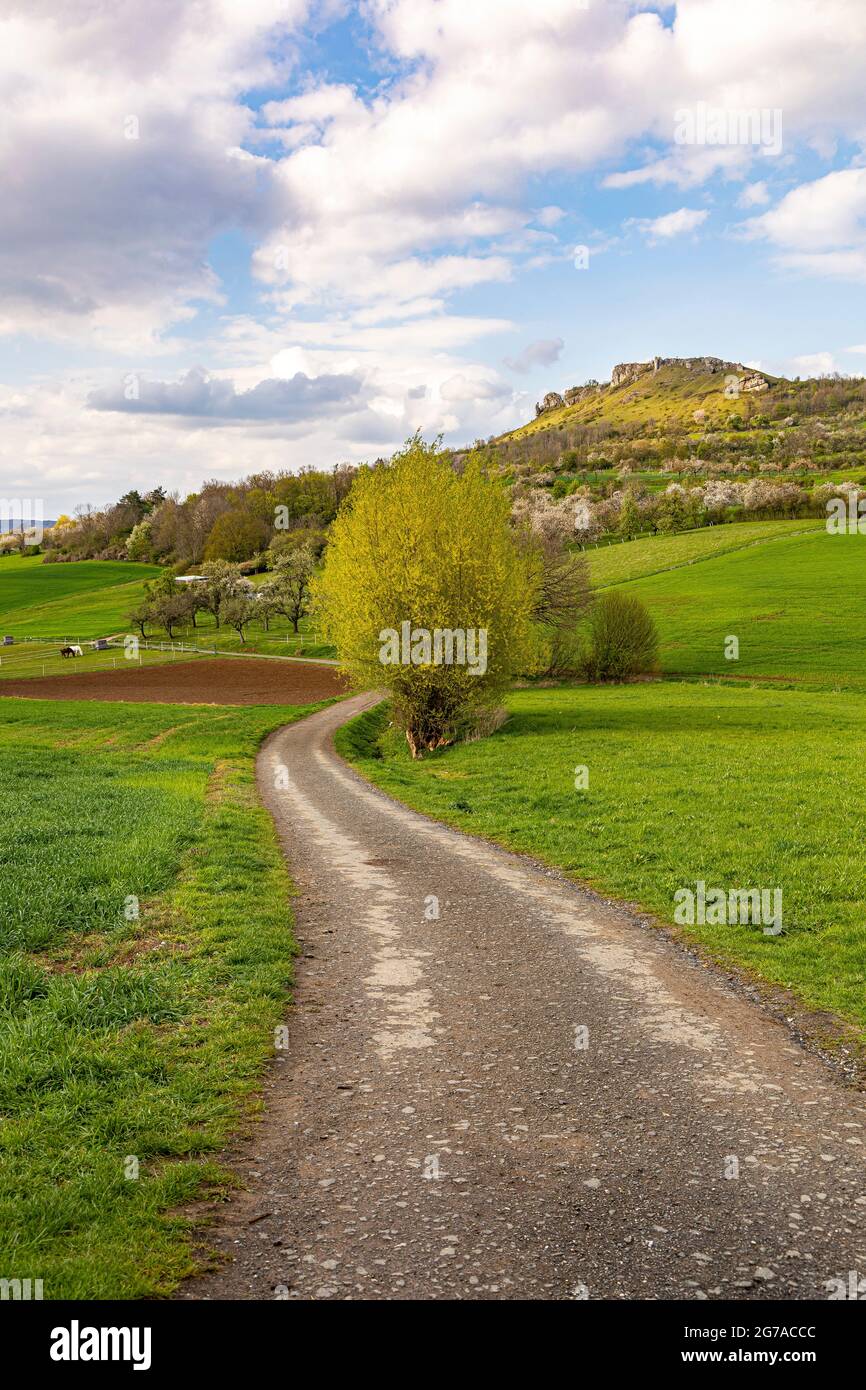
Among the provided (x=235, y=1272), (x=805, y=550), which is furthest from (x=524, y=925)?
(x=805, y=550)

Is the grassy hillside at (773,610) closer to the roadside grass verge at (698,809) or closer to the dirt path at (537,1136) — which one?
the roadside grass verge at (698,809)

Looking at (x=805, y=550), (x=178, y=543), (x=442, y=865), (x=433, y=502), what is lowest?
(x=442, y=865)

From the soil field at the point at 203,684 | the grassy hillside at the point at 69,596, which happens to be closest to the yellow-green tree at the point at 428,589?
the soil field at the point at 203,684

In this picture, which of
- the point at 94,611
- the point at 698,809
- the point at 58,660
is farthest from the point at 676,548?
the point at 698,809

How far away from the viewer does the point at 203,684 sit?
253ft

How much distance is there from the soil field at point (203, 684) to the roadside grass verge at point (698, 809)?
27860 mm

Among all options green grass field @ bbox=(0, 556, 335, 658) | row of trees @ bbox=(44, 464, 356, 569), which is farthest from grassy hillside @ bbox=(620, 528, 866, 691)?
row of trees @ bbox=(44, 464, 356, 569)

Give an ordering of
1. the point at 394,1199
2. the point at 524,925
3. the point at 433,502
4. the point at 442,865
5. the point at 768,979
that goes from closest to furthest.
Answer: the point at 394,1199 → the point at 768,979 → the point at 524,925 → the point at 442,865 → the point at 433,502

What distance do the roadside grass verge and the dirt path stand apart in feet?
5.12

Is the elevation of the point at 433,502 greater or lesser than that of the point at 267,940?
greater

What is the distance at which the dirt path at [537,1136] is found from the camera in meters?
5.61
